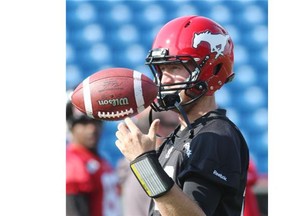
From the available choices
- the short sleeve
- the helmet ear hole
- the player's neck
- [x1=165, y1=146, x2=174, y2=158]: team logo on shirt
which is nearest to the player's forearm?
the short sleeve

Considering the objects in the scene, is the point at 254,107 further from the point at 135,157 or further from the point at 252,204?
the point at 135,157

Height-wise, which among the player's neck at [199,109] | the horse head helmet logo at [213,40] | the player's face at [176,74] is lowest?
the player's neck at [199,109]

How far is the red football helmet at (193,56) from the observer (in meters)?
2.63

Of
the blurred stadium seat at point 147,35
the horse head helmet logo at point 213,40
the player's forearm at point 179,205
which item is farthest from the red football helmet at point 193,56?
the blurred stadium seat at point 147,35

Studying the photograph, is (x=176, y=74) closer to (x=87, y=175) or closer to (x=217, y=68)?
(x=217, y=68)

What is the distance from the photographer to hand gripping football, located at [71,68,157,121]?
2.53 metres

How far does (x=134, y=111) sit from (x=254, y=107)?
5139mm

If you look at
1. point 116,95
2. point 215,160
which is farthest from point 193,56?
point 215,160

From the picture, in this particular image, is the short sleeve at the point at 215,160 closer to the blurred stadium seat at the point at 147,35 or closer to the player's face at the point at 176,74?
the player's face at the point at 176,74

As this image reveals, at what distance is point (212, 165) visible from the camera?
2.40 meters

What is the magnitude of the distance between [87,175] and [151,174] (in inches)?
110

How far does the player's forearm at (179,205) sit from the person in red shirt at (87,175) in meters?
2.68

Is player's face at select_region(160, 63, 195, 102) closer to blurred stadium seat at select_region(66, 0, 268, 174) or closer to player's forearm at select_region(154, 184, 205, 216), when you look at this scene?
player's forearm at select_region(154, 184, 205, 216)
